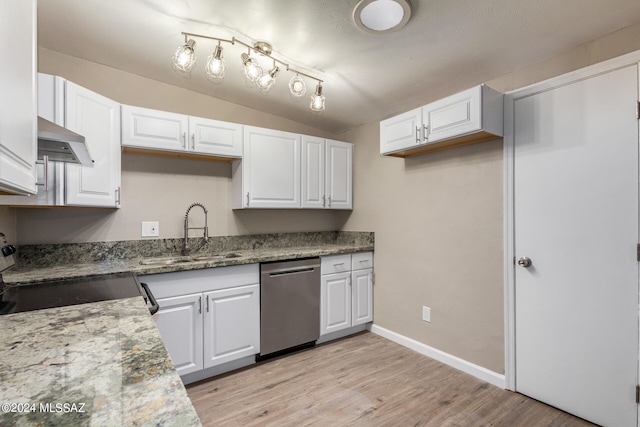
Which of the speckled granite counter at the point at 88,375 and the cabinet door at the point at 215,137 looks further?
the cabinet door at the point at 215,137

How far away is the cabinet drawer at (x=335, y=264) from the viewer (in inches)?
112

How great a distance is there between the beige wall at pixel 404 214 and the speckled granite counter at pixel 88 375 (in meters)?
1.65

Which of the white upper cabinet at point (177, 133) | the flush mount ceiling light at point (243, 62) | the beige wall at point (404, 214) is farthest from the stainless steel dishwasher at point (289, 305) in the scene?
the flush mount ceiling light at point (243, 62)

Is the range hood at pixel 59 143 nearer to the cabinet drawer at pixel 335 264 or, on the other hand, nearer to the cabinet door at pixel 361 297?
the cabinet drawer at pixel 335 264

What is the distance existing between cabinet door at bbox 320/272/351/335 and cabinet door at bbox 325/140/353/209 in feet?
2.59

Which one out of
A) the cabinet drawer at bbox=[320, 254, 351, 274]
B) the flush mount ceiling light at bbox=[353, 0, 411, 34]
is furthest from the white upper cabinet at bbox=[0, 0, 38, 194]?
the cabinet drawer at bbox=[320, 254, 351, 274]

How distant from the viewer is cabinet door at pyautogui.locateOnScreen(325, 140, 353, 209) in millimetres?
3240

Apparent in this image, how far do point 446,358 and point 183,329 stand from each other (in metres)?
2.08

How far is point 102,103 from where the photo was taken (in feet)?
6.81

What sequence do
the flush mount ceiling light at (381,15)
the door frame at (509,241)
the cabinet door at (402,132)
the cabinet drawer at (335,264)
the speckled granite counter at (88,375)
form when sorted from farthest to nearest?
the cabinet drawer at (335,264) < the cabinet door at (402,132) < the door frame at (509,241) < the flush mount ceiling light at (381,15) < the speckled granite counter at (88,375)

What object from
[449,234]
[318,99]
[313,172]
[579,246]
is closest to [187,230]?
[313,172]

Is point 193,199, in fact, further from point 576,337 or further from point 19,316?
point 576,337

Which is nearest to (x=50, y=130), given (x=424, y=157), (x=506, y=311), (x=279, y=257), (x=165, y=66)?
(x=165, y=66)

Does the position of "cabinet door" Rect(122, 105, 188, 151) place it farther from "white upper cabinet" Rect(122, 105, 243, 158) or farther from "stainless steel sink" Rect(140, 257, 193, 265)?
"stainless steel sink" Rect(140, 257, 193, 265)
